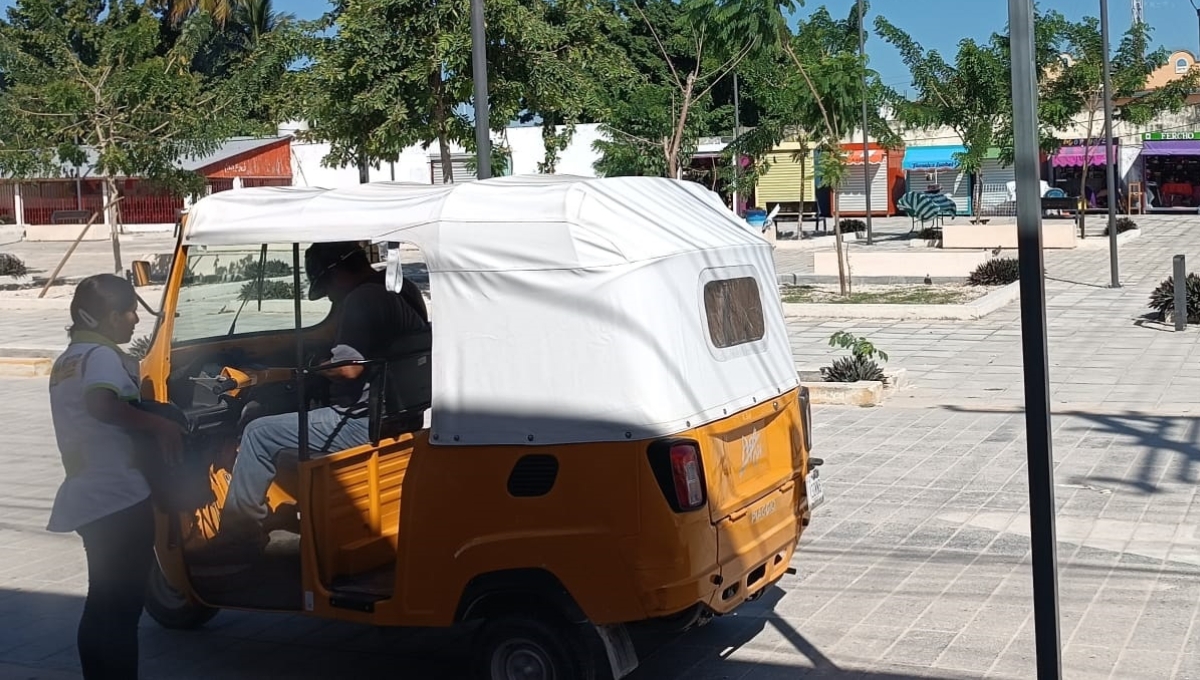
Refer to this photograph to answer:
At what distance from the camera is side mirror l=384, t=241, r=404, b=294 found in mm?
4844

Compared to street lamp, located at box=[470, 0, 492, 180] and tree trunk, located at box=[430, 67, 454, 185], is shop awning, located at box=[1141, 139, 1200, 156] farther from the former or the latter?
street lamp, located at box=[470, 0, 492, 180]

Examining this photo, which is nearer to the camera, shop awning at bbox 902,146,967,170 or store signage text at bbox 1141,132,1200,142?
store signage text at bbox 1141,132,1200,142

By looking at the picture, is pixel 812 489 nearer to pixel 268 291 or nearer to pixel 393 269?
pixel 393 269

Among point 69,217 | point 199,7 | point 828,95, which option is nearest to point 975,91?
point 828,95

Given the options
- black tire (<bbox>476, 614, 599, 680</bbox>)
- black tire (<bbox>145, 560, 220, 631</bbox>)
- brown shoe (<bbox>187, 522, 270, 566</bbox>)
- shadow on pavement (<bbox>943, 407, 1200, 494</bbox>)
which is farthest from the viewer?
shadow on pavement (<bbox>943, 407, 1200, 494</bbox>)

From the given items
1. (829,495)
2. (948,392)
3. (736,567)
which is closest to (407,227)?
(736,567)

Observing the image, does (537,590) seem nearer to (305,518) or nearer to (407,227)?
(305,518)

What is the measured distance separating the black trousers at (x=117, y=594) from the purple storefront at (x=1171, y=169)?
41444 mm

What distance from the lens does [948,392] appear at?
12.2 metres

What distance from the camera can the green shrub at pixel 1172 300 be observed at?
1612cm

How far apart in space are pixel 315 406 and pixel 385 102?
15.3 metres

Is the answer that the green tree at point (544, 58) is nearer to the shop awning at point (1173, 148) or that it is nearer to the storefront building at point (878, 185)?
the storefront building at point (878, 185)

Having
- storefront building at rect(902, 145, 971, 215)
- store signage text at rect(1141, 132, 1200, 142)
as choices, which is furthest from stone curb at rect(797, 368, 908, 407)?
store signage text at rect(1141, 132, 1200, 142)

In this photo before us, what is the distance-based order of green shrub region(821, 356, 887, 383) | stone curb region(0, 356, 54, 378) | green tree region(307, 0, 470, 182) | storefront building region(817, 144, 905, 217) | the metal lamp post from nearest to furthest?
the metal lamp post < green shrub region(821, 356, 887, 383) < stone curb region(0, 356, 54, 378) < green tree region(307, 0, 470, 182) < storefront building region(817, 144, 905, 217)
